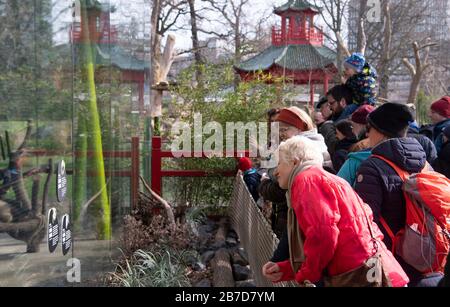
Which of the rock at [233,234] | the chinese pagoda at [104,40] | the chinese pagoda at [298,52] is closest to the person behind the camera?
the chinese pagoda at [104,40]

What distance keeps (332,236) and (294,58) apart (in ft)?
73.1

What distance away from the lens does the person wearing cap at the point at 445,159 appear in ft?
16.0

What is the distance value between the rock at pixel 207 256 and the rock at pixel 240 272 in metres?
0.41

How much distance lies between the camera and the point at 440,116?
5242 millimetres

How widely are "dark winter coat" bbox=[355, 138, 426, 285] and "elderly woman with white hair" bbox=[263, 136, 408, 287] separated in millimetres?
415

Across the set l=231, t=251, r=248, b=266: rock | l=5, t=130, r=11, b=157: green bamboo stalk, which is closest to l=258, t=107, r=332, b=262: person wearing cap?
l=231, t=251, r=248, b=266: rock

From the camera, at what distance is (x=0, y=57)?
2.54 m

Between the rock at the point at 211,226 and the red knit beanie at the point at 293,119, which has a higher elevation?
the red knit beanie at the point at 293,119

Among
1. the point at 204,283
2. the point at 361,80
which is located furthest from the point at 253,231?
the point at 361,80

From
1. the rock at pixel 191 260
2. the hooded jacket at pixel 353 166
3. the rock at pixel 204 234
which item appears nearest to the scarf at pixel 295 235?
the hooded jacket at pixel 353 166

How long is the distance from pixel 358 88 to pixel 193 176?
3626 mm

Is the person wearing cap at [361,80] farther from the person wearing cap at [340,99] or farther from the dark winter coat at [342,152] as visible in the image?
the dark winter coat at [342,152]

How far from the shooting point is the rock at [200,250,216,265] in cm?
662
